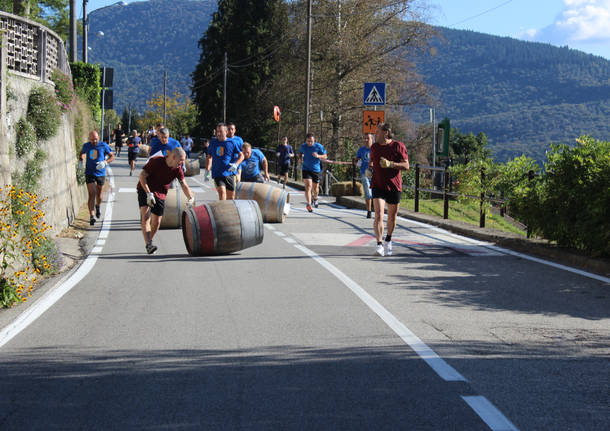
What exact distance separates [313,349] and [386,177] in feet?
20.9

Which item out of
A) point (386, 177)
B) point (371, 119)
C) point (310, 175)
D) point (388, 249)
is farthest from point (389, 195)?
point (371, 119)

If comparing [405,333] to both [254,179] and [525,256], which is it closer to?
[525,256]

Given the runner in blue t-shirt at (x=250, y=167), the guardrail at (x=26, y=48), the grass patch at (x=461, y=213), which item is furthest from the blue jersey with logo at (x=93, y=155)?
the grass patch at (x=461, y=213)

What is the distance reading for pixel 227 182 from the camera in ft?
51.8

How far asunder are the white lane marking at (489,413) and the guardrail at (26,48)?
40.0 ft

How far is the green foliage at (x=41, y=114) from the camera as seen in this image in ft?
47.4

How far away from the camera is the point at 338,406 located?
4508 mm

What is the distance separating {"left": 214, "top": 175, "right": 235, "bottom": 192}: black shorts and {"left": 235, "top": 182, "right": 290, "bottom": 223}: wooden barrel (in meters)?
0.13

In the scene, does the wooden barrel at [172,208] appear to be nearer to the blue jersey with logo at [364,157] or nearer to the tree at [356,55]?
the blue jersey with logo at [364,157]

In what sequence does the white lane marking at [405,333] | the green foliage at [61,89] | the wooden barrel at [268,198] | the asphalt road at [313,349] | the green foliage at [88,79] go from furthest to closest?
the green foliage at [88,79] < the green foliage at [61,89] < the wooden barrel at [268,198] < the white lane marking at [405,333] < the asphalt road at [313,349]

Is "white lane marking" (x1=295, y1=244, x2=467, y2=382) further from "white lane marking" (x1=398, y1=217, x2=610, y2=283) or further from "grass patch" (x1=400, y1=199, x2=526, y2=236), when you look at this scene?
"grass patch" (x1=400, y1=199, x2=526, y2=236)

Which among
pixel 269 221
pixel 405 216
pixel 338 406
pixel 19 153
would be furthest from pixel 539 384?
pixel 405 216

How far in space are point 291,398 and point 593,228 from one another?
704cm

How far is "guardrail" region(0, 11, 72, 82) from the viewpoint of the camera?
14.8m
